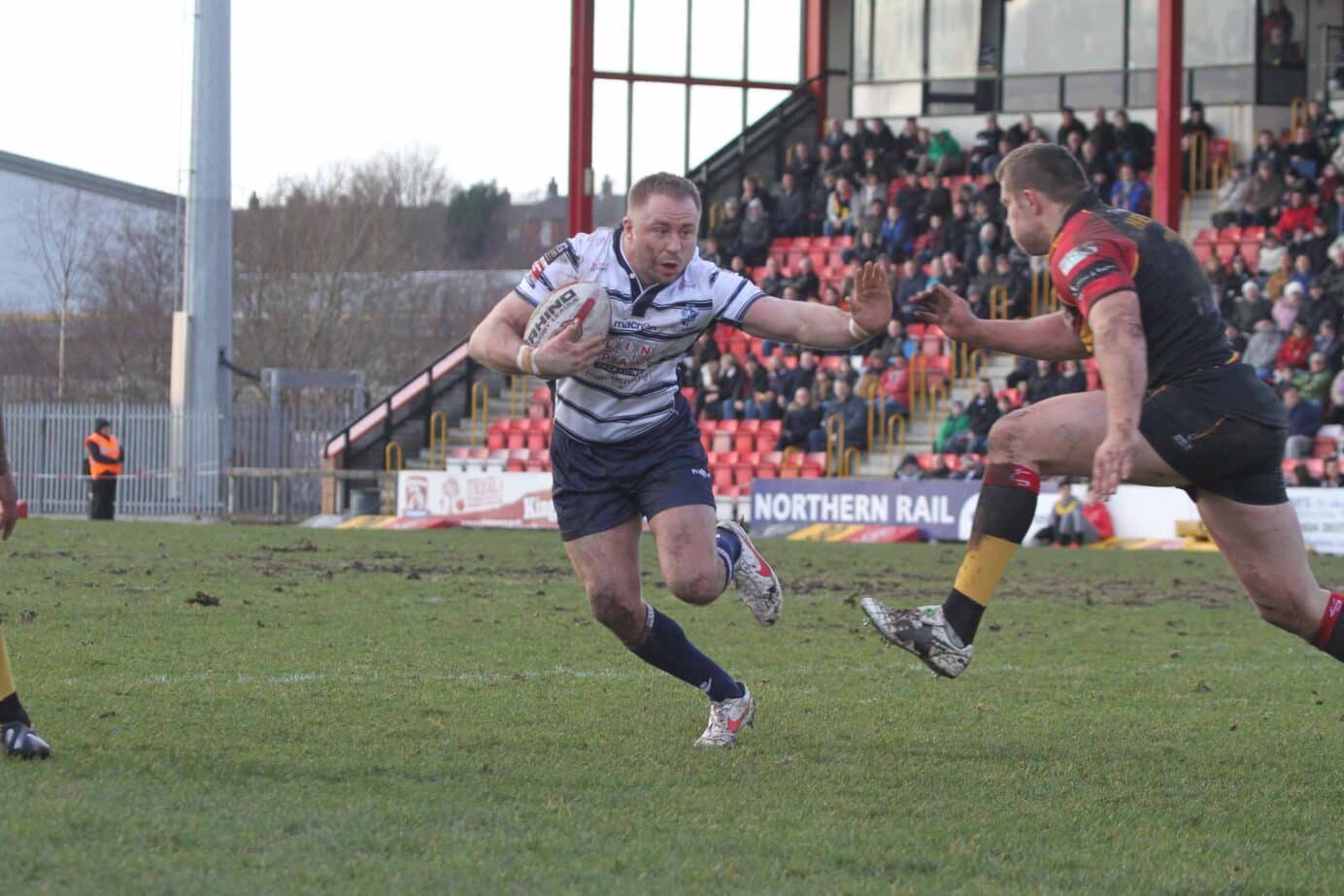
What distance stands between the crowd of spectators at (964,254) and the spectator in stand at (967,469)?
0.13ft

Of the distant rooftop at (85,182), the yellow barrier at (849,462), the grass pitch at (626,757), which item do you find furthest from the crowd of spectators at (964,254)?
the distant rooftop at (85,182)

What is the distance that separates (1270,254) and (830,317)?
68.6ft

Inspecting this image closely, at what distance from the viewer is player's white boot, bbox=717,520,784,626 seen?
709cm

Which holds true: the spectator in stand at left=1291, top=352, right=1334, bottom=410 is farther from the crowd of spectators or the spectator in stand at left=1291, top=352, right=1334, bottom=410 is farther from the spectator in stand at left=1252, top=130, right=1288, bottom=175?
the spectator in stand at left=1252, top=130, right=1288, bottom=175

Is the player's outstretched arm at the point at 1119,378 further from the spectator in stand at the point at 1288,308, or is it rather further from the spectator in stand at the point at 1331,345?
the spectator in stand at the point at 1288,308

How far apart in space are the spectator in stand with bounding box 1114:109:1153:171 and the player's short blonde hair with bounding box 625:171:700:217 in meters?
23.5

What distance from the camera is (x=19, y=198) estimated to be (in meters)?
46.1

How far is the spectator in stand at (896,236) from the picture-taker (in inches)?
1160

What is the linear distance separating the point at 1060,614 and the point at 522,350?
7.43 m

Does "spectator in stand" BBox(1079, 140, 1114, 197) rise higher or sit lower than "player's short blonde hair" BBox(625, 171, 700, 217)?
higher

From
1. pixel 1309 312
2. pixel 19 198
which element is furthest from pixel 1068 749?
pixel 19 198

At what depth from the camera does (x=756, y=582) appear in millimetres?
7113

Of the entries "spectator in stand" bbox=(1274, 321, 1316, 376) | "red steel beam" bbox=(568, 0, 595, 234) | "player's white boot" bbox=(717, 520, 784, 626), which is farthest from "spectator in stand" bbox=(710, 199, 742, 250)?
"player's white boot" bbox=(717, 520, 784, 626)

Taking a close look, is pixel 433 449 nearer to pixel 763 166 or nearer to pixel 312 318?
pixel 763 166
